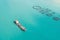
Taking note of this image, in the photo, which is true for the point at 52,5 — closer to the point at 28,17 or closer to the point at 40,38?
the point at 28,17

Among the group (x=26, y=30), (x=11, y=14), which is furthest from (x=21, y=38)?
(x=11, y=14)

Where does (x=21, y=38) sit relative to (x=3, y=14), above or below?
below

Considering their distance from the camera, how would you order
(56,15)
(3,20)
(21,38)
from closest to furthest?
(21,38) < (3,20) < (56,15)

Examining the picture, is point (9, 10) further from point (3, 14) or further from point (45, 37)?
point (45, 37)

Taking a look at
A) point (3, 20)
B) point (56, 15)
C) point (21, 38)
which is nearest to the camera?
point (21, 38)

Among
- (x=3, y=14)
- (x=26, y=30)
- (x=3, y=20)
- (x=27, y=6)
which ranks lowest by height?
(x=26, y=30)

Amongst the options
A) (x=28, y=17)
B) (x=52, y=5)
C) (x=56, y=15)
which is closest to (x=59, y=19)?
(x=56, y=15)

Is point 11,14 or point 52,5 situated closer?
point 11,14
